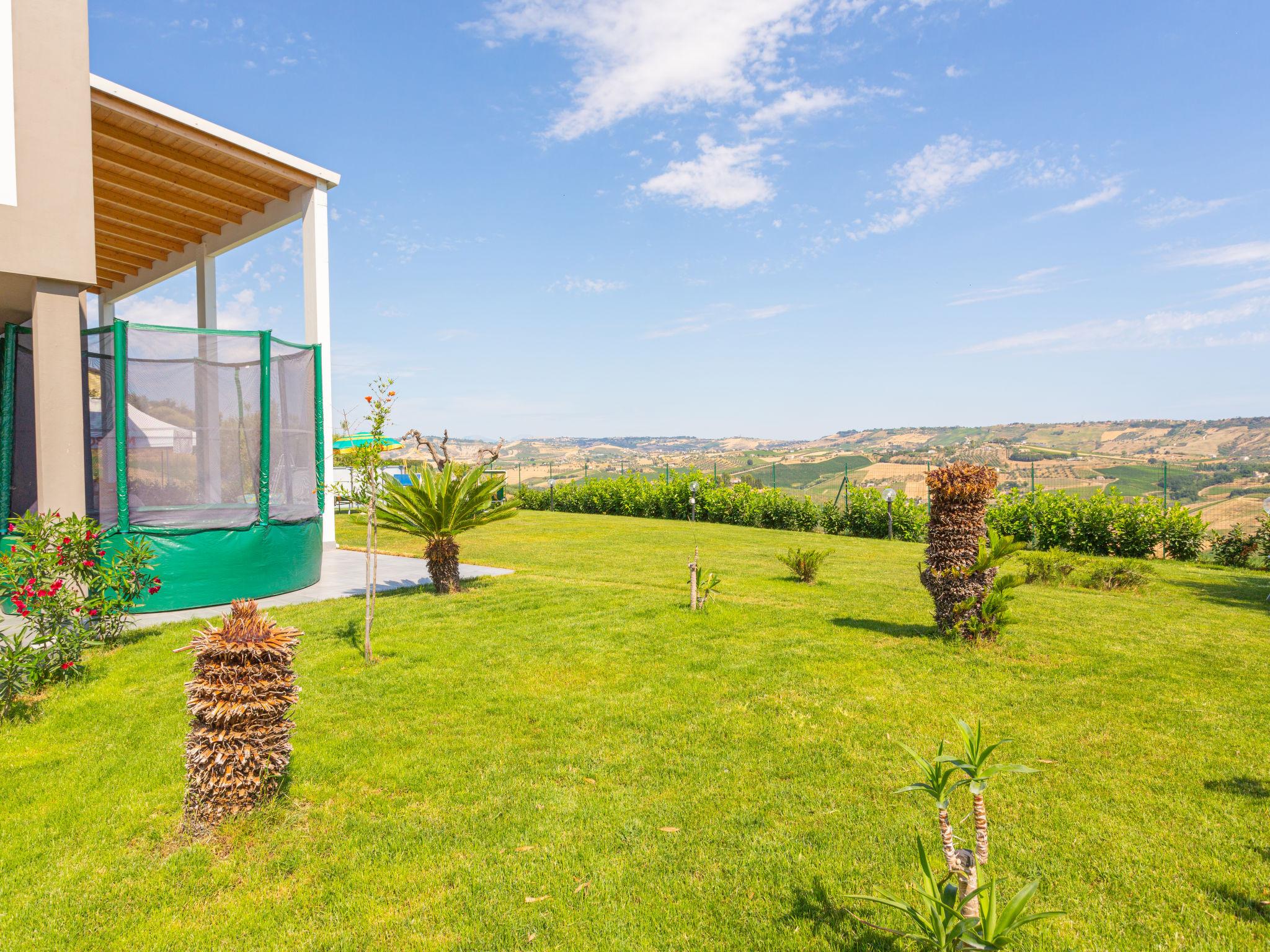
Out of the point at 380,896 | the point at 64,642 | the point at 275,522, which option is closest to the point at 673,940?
the point at 380,896

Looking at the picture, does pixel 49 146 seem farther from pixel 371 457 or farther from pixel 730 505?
pixel 730 505

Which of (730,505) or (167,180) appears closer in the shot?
(167,180)

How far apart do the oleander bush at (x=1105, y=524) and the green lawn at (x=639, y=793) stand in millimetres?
7278

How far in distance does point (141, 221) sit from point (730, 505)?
48.1 ft

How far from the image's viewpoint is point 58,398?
242 inches

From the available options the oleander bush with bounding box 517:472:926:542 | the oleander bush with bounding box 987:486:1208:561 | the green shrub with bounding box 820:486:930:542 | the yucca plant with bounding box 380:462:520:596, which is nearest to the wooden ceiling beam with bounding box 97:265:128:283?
the oleander bush with bounding box 517:472:926:542

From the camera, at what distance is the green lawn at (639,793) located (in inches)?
96.0

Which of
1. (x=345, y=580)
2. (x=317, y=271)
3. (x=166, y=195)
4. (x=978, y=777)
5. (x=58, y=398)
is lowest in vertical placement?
(x=345, y=580)

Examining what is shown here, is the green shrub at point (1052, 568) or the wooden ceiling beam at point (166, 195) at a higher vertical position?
the wooden ceiling beam at point (166, 195)

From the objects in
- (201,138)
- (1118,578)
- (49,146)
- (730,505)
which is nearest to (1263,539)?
(1118,578)

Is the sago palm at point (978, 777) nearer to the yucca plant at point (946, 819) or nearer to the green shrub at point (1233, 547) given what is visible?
the yucca plant at point (946, 819)

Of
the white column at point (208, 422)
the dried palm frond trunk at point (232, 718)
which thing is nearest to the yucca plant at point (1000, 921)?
the dried palm frond trunk at point (232, 718)

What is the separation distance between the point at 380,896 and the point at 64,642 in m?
3.97

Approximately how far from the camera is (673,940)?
2.31 m
